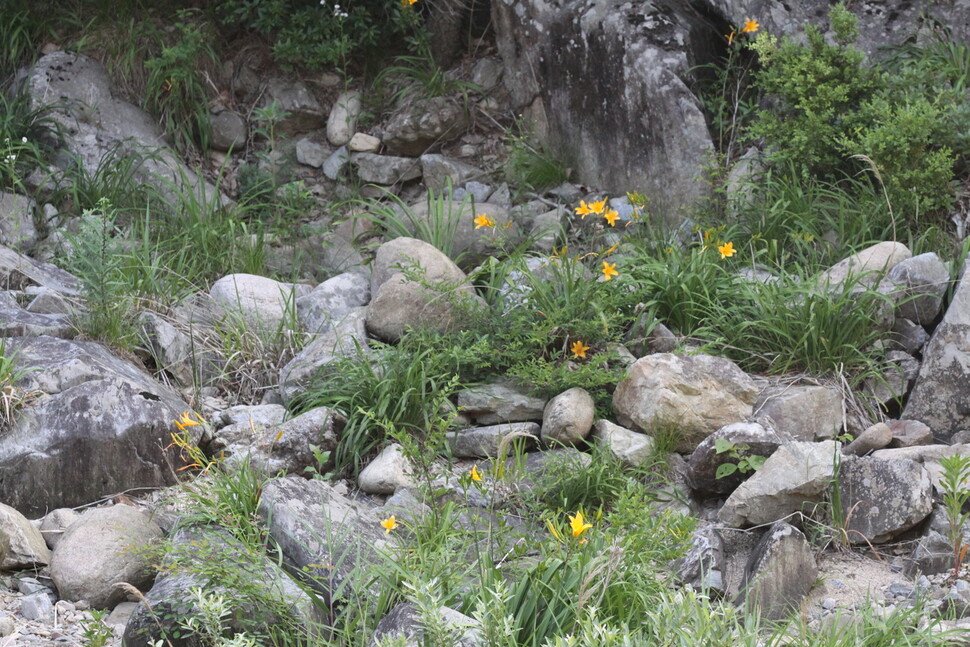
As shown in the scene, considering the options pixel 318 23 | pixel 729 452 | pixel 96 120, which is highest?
pixel 318 23

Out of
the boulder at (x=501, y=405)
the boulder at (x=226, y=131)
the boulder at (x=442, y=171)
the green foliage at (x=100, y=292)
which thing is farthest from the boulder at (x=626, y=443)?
the boulder at (x=226, y=131)

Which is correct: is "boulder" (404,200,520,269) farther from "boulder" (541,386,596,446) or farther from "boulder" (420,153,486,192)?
"boulder" (541,386,596,446)

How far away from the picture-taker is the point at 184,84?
6.91 m

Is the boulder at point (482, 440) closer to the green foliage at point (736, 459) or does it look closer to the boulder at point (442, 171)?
the green foliage at point (736, 459)

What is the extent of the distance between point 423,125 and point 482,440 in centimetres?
324

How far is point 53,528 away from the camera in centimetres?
375

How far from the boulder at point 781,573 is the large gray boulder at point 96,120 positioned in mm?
4287

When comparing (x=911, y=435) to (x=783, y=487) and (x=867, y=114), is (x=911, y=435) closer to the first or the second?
(x=783, y=487)

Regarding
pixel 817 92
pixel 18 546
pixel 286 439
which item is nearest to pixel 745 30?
pixel 817 92

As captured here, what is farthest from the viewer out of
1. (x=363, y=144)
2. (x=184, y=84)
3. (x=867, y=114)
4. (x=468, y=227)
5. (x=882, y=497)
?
(x=363, y=144)

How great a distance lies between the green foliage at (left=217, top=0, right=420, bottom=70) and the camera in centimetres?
688

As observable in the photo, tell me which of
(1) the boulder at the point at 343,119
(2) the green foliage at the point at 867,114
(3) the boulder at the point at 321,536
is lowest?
(3) the boulder at the point at 321,536

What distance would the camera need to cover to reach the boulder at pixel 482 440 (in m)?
4.25

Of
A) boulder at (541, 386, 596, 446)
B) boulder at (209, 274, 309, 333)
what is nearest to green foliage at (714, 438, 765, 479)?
boulder at (541, 386, 596, 446)
